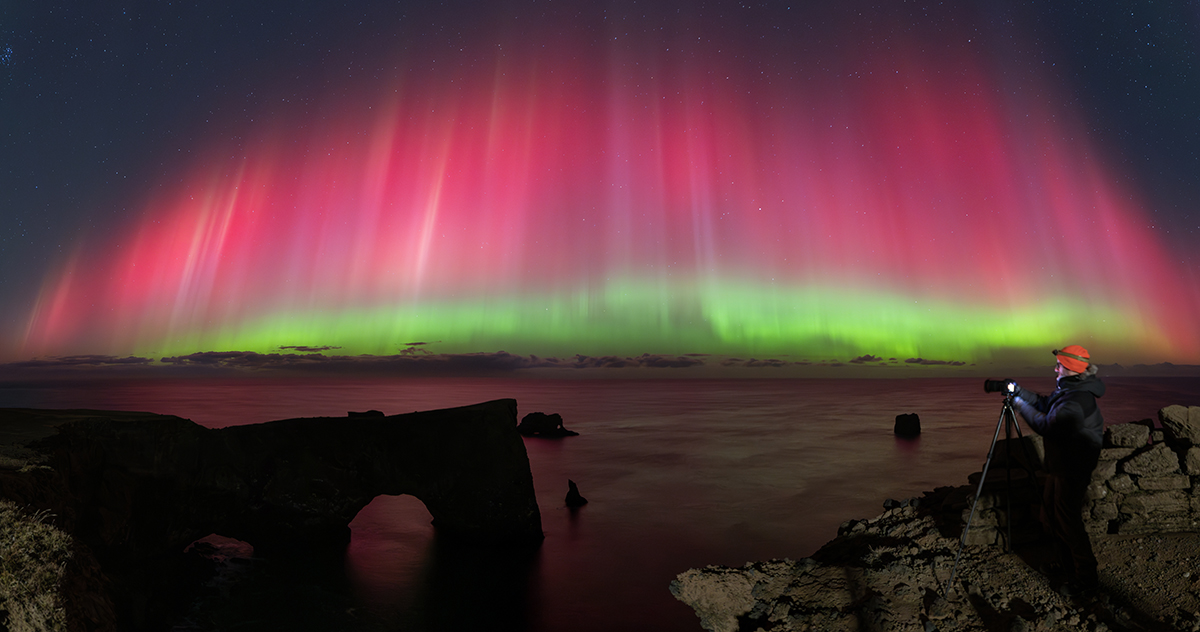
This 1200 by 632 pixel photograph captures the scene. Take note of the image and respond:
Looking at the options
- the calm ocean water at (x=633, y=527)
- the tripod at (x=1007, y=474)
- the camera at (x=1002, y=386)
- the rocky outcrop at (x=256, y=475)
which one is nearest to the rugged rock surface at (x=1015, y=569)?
the tripod at (x=1007, y=474)

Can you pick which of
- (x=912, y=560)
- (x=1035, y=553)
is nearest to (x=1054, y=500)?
(x=1035, y=553)

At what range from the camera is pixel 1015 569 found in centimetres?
834

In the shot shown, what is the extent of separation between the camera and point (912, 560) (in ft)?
31.3

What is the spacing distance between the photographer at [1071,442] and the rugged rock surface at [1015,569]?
2.00 feet

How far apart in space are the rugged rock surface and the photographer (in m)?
0.61

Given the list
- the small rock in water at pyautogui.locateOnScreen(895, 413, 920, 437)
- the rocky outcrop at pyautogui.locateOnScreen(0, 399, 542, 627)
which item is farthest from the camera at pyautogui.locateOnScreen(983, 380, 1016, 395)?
the small rock in water at pyautogui.locateOnScreen(895, 413, 920, 437)

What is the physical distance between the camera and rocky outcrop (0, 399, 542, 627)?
36.3ft

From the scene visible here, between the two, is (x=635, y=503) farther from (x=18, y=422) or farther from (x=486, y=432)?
(x=18, y=422)

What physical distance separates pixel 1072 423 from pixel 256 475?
15.8m

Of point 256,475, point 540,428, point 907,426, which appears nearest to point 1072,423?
point 256,475

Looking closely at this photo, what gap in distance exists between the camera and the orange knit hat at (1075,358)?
23.3 ft

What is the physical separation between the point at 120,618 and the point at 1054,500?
557 inches

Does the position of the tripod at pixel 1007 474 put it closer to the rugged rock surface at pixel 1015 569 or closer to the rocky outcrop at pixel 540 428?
the rugged rock surface at pixel 1015 569

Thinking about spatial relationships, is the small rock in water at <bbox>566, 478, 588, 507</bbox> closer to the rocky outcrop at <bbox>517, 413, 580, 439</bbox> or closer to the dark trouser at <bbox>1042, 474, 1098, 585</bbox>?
the dark trouser at <bbox>1042, 474, 1098, 585</bbox>
